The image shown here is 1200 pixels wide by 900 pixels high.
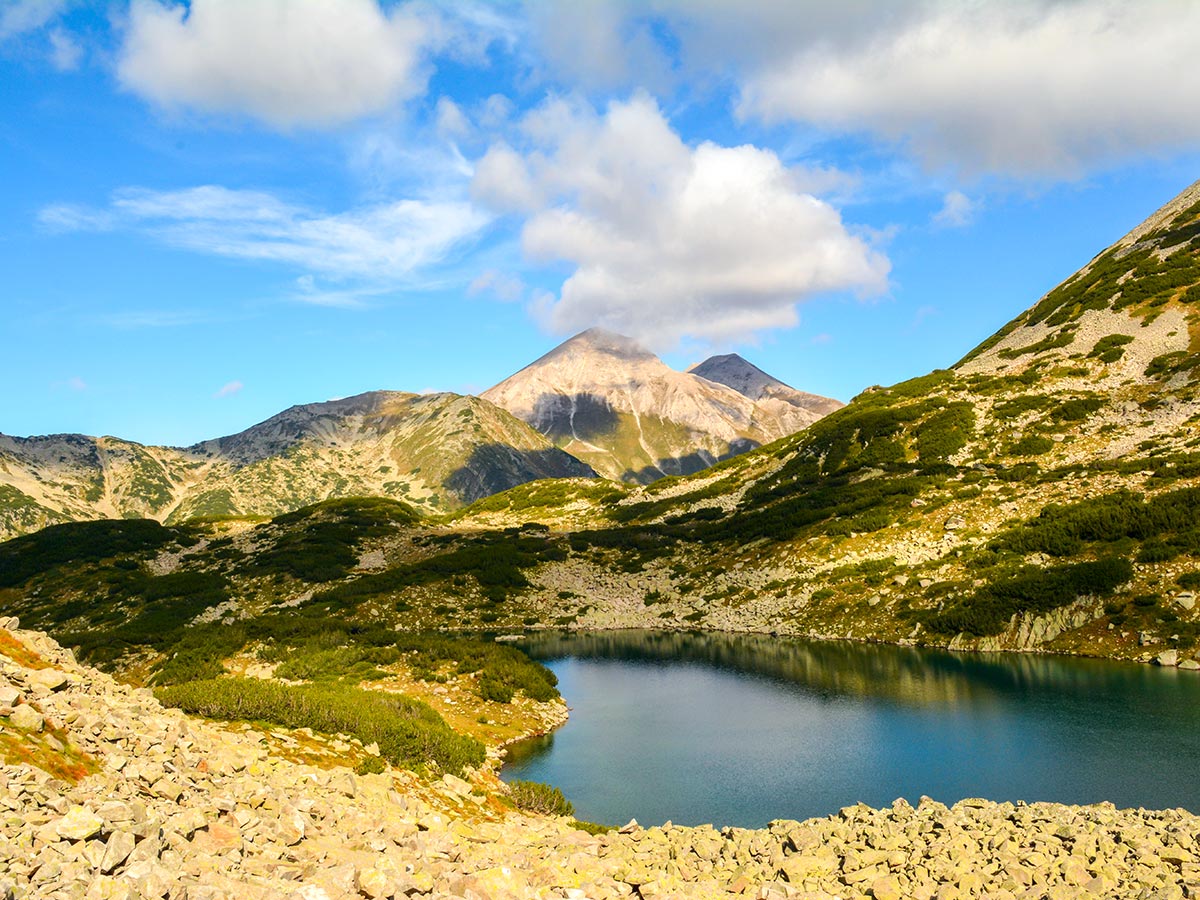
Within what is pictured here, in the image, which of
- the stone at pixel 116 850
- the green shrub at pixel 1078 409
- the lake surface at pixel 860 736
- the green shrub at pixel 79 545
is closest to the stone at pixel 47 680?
the stone at pixel 116 850

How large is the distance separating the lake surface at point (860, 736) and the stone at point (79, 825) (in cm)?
2006

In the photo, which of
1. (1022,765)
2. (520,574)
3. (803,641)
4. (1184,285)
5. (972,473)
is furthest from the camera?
(1184,285)

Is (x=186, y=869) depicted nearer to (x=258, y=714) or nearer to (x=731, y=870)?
(x=731, y=870)

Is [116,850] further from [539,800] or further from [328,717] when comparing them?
[539,800]

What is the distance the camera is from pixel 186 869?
10.3 m

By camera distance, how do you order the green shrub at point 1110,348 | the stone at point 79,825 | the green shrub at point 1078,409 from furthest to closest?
the green shrub at point 1110,348 → the green shrub at point 1078,409 → the stone at point 79,825

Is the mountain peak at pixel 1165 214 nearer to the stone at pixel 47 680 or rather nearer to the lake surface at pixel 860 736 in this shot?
the lake surface at pixel 860 736

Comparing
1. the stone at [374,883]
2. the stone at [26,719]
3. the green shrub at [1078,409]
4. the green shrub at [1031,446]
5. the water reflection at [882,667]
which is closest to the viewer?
the stone at [374,883]

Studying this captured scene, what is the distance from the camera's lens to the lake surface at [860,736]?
2791 cm

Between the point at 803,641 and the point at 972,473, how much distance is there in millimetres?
27929

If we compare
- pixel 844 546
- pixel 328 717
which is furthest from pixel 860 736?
pixel 844 546

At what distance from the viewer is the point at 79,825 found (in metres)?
10.0

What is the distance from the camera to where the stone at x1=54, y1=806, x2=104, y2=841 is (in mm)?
9812

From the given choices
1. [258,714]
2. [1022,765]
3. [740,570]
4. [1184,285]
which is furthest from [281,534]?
[1184,285]
